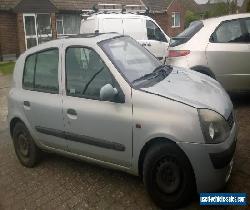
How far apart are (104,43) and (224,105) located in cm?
167

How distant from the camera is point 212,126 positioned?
143 inches

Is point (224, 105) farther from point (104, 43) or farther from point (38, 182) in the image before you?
point (38, 182)

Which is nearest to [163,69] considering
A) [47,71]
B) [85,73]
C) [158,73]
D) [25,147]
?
[158,73]

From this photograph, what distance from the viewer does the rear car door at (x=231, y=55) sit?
691 cm

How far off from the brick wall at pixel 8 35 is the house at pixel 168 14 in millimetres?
12921

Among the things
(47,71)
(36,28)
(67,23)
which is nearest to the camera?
(47,71)

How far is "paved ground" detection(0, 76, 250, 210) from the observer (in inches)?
166

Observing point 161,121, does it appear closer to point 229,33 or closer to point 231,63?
point 231,63

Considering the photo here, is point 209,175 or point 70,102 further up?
point 70,102

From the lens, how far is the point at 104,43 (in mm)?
4555

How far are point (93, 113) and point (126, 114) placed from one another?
1.55 feet

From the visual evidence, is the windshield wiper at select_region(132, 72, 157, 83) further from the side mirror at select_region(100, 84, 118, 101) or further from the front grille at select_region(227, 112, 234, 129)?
the front grille at select_region(227, 112, 234, 129)

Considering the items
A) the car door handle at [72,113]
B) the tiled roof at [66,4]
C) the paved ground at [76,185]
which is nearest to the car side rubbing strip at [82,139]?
the car door handle at [72,113]

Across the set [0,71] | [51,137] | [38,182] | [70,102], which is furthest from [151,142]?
[0,71]
